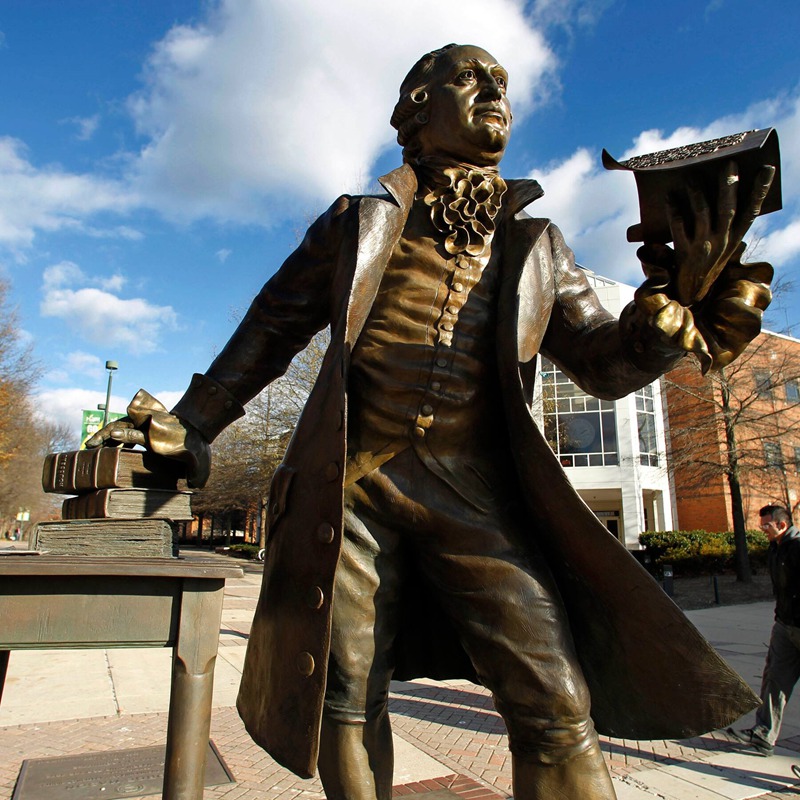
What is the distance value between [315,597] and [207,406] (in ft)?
2.64

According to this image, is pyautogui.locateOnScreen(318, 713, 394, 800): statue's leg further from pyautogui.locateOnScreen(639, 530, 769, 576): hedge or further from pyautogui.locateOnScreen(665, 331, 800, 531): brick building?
pyautogui.locateOnScreen(639, 530, 769, 576): hedge

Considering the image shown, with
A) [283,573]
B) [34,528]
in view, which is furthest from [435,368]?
[34,528]

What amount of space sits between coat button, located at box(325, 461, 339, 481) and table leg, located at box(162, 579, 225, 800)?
529mm

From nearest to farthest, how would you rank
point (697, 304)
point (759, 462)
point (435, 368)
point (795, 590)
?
point (697, 304)
point (435, 368)
point (795, 590)
point (759, 462)

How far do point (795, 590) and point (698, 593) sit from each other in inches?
484

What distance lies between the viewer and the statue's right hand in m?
2.01

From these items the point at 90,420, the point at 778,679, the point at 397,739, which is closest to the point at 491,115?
the point at 397,739

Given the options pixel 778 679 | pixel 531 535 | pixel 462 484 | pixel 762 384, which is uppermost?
pixel 762 384

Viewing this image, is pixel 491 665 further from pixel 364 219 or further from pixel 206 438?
pixel 364 219

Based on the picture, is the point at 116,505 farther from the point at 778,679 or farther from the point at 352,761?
the point at 778,679

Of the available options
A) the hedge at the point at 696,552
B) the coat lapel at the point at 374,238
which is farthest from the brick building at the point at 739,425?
the coat lapel at the point at 374,238

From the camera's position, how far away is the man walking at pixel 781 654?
4.70m

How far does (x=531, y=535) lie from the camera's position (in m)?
1.84

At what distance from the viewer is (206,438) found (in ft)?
7.06
